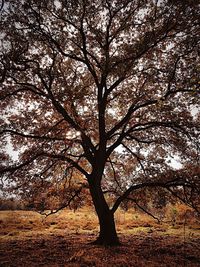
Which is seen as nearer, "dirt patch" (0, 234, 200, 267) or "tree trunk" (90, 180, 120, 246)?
"dirt patch" (0, 234, 200, 267)

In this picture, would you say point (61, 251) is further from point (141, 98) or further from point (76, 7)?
point (76, 7)

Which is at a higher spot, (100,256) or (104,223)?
(104,223)

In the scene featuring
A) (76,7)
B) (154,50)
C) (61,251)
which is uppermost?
(76,7)

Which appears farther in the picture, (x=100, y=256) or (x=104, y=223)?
(x=104, y=223)

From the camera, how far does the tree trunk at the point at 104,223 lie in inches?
443

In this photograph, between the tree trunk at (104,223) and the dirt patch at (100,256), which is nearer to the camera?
the dirt patch at (100,256)

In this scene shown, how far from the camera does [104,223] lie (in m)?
11.5

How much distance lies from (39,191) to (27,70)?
5.70 metres

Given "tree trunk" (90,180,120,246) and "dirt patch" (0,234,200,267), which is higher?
"tree trunk" (90,180,120,246)

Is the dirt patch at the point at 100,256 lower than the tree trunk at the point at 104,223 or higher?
lower

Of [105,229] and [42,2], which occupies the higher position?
[42,2]

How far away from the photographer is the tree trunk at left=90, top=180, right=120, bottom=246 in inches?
443

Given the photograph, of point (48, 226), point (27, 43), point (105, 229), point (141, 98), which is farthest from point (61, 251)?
point (48, 226)

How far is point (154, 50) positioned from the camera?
10875 mm
